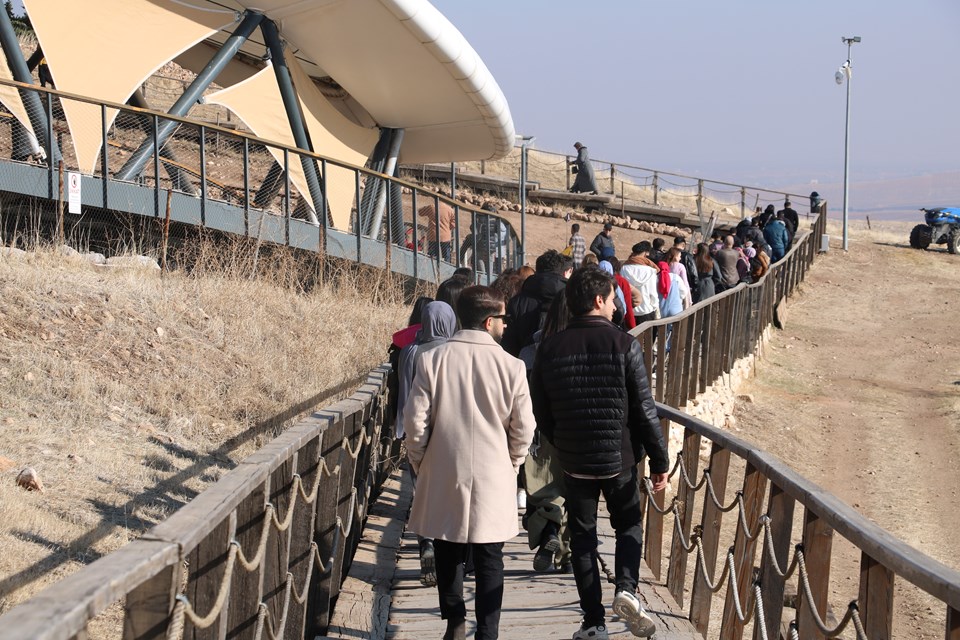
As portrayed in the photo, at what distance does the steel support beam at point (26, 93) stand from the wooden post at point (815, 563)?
458 inches

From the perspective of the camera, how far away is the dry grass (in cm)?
730

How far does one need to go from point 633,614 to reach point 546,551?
50.5 inches

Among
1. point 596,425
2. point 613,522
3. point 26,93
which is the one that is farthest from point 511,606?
point 26,93

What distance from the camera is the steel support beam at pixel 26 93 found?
14.3 m

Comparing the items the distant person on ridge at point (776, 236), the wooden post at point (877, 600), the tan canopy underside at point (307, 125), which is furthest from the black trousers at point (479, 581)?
the distant person on ridge at point (776, 236)

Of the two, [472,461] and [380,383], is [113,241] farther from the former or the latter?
[472,461]

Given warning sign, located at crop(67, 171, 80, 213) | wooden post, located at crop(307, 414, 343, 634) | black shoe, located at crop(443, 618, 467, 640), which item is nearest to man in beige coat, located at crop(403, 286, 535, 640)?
black shoe, located at crop(443, 618, 467, 640)

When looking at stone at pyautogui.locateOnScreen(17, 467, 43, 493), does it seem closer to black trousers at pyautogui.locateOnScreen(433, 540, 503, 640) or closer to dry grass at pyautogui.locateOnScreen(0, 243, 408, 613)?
dry grass at pyautogui.locateOnScreen(0, 243, 408, 613)

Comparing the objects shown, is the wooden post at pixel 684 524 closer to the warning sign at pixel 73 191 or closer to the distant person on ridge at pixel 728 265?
the warning sign at pixel 73 191

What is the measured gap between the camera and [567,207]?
37781mm

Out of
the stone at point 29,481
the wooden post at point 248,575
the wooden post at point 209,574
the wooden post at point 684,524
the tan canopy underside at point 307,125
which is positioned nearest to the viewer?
the wooden post at point 209,574

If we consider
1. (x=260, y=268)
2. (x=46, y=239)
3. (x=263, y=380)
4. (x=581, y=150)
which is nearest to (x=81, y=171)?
(x=46, y=239)

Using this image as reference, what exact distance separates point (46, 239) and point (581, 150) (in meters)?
23.5

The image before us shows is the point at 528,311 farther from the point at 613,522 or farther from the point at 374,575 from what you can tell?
the point at 613,522
